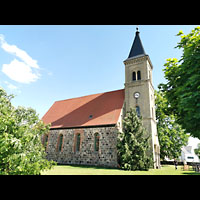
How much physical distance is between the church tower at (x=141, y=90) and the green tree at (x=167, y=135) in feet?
19.4

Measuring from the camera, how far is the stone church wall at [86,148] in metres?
16.1

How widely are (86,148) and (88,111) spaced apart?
17.5 feet

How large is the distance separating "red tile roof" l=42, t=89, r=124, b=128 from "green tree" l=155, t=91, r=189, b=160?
27.3 ft

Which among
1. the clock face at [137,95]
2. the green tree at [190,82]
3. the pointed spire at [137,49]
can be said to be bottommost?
the green tree at [190,82]

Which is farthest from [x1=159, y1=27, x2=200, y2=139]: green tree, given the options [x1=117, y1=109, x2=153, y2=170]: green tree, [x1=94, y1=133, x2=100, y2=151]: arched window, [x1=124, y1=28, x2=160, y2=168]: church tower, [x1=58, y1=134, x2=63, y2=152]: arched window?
[x1=58, y1=134, x2=63, y2=152]: arched window

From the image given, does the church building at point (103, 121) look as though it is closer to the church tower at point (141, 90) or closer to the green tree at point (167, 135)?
the church tower at point (141, 90)

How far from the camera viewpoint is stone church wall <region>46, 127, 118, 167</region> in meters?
16.1

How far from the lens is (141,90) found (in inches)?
765

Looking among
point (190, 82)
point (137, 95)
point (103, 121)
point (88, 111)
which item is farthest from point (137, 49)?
point (190, 82)

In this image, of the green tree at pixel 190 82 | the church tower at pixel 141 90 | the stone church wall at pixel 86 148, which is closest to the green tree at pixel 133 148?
the stone church wall at pixel 86 148

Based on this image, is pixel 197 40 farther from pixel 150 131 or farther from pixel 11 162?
pixel 150 131

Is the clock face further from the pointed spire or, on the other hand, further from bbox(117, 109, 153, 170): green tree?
the pointed spire

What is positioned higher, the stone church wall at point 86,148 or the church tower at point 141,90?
the church tower at point 141,90
